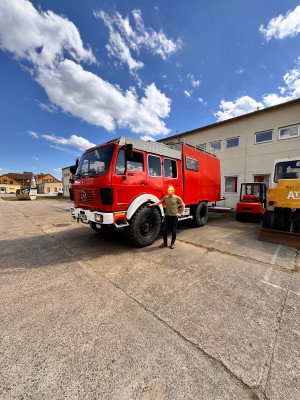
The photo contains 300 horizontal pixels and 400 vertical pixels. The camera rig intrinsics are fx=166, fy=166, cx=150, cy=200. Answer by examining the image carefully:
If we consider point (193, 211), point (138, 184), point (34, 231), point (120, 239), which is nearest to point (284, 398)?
point (138, 184)

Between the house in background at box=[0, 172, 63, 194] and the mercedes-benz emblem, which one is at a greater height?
the house in background at box=[0, 172, 63, 194]

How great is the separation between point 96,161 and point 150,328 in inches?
144

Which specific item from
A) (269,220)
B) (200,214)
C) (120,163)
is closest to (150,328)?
(120,163)

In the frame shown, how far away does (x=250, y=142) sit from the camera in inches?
443

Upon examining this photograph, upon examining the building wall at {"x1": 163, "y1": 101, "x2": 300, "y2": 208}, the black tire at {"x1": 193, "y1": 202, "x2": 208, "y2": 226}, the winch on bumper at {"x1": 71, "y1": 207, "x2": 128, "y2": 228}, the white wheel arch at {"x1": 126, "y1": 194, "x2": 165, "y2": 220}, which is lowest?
the black tire at {"x1": 193, "y1": 202, "x2": 208, "y2": 226}

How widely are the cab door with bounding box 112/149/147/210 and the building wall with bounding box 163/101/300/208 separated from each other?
9.33 meters

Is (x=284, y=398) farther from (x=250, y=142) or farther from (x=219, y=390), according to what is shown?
(x=250, y=142)

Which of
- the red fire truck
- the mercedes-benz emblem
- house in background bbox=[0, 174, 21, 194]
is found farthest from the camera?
house in background bbox=[0, 174, 21, 194]

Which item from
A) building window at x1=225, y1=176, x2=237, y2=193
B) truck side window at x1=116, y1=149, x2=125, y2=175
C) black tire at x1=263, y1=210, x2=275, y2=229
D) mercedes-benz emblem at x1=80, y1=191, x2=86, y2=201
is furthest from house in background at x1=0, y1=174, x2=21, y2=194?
black tire at x1=263, y1=210, x2=275, y2=229

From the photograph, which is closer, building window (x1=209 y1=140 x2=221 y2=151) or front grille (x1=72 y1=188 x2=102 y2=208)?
front grille (x1=72 y1=188 x2=102 y2=208)

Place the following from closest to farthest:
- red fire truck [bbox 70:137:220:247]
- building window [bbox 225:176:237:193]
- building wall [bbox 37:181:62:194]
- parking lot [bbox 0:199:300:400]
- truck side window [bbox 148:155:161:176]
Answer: parking lot [bbox 0:199:300:400]
red fire truck [bbox 70:137:220:247]
truck side window [bbox 148:155:161:176]
building window [bbox 225:176:237:193]
building wall [bbox 37:181:62:194]

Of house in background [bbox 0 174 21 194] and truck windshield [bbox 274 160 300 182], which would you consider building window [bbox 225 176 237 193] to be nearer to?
truck windshield [bbox 274 160 300 182]

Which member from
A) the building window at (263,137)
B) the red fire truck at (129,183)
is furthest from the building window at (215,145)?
the red fire truck at (129,183)

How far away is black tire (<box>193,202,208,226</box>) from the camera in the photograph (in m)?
6.63
